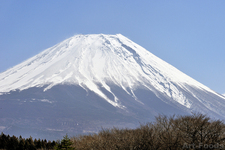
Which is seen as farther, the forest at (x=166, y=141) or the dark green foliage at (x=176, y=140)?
the dark green foliage at (x=176, y=140)

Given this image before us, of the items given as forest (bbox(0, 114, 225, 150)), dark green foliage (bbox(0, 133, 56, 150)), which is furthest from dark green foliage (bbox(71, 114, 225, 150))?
dark green foliage (bbox(0, 133, 56, 150))

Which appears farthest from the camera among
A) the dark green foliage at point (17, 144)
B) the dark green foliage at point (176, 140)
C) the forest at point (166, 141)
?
the dark green foliage at point (17, 144)

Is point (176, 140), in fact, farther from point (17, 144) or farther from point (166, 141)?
point (17, 144)

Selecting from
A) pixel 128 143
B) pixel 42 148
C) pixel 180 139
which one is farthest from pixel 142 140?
pixel 42 148

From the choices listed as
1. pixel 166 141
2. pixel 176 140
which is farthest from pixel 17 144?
pixel 176 140

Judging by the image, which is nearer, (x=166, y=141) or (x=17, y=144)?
(x=166, y=141)

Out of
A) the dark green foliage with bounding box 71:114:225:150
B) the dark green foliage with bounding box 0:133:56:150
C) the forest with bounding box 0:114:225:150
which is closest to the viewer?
the forest with bounding box 0:114:225:150

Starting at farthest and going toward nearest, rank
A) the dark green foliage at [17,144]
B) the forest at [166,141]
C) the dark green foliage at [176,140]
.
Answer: the dark green foliage at [17,144], the dark green foliage at [176,140], the forest at [166,141]

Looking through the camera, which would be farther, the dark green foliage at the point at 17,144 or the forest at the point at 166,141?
the dark green foliage at the point at 17,144

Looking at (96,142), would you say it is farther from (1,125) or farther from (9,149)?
(1,125)

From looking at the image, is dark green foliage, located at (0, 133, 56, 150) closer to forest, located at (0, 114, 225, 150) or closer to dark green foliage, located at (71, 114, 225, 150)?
forest, located at (0, 114, 225, 150)

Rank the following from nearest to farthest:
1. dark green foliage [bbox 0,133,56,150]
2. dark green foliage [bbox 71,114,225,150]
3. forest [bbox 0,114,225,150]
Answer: forest [bbox 0,114,225,150] → dark green foliage [bbox 71,114,225,150] → dark green foliage [bbox 0,133,56,150]

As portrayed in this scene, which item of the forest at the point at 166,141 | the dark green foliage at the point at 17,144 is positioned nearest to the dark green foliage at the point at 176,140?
the forest at the point at 166,141

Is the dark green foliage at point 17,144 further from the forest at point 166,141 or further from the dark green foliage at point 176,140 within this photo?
the dark green foliage at point 176,140
